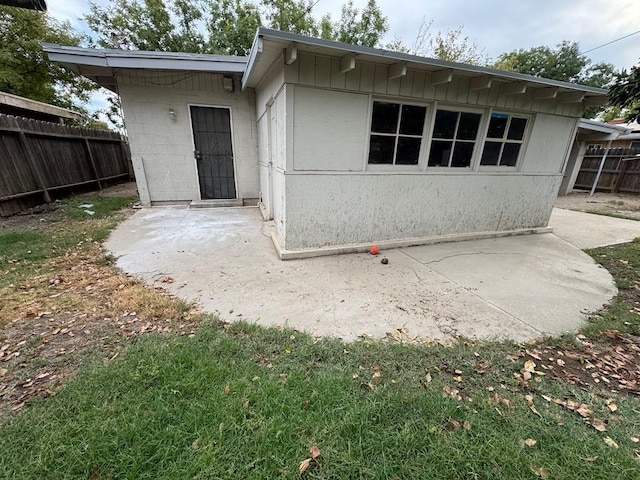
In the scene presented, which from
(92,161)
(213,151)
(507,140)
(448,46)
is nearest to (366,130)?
(507,140)

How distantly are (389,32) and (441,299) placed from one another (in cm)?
1919

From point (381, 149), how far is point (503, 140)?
248 centimetres

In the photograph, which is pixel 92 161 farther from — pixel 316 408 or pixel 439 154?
pixel 316 408

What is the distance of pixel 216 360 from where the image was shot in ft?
6.47

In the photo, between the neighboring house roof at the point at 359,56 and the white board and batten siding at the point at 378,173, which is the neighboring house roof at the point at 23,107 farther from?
the white board and batten siding at the point at 378,173

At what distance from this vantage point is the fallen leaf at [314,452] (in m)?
1.39

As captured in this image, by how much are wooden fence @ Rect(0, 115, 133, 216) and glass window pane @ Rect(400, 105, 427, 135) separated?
24.6ft

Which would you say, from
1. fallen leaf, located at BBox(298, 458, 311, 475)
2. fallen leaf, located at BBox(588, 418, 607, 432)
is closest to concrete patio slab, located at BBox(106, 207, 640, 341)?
fallen leaf, located at BBox(588, 418, 607, 432)

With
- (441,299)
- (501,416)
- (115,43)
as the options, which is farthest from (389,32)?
(501,416)

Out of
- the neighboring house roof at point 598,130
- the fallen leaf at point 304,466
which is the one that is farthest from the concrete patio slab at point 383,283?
the neighboring house roof at point 598,130

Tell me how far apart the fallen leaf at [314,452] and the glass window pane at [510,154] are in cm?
547

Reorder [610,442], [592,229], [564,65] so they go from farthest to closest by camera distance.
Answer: [564,65] → [592,229] → [610,442]

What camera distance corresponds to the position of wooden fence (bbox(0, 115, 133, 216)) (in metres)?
5.36

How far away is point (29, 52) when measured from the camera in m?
13.4
